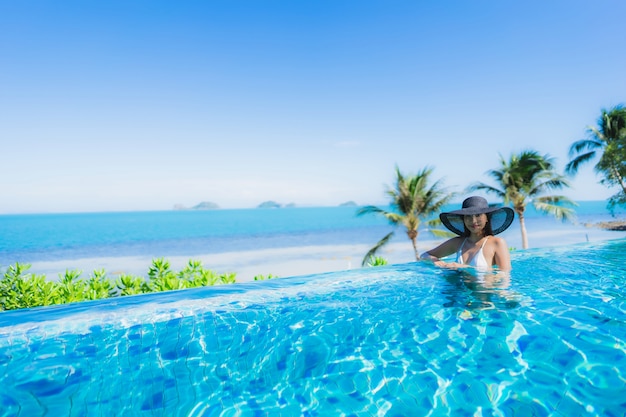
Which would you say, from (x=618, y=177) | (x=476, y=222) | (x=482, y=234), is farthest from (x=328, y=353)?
(x=618, y=177)

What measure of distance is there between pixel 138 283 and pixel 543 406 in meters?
6.68

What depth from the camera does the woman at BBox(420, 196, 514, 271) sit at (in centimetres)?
502

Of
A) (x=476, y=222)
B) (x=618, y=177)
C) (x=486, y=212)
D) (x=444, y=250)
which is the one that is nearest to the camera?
(x=486, y=212)

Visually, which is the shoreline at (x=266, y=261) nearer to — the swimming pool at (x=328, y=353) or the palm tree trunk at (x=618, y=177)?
the palm tree trunk at (x=618, y=177)

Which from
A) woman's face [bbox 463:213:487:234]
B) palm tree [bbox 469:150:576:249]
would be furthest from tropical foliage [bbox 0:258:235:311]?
palm tree [bbox 469:150:576:249]

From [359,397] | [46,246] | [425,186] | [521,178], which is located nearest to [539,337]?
[359,397]

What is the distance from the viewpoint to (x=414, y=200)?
1631 centimetres

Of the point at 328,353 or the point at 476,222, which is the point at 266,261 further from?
the point at 328,353

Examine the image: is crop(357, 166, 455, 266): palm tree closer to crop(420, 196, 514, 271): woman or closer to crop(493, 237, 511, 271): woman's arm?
crop(420, 196, 514, 271): woman

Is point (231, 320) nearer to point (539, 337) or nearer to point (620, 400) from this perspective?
point (539, 337)

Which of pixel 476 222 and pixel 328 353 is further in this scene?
pixel 476 222

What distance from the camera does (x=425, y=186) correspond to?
1648cm

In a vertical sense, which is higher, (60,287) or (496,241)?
(496,241)

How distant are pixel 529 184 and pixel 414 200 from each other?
268 inches
